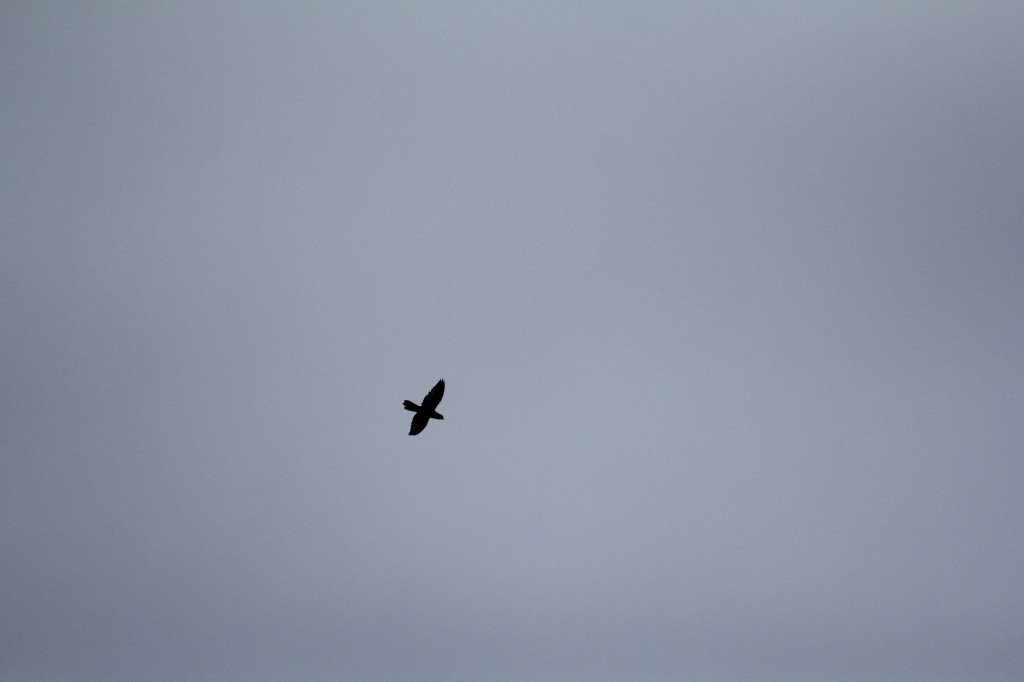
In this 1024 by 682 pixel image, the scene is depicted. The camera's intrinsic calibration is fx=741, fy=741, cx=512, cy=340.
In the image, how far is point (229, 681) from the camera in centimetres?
1302

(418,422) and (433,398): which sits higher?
(433,398)

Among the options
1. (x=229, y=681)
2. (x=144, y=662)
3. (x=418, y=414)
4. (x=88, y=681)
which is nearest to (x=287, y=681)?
(x=229, y=681)

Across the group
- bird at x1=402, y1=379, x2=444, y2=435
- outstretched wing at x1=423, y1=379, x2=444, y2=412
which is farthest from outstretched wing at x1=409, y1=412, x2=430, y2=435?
outstretched wing at x1=423, y1=379, x2=444, y2=412

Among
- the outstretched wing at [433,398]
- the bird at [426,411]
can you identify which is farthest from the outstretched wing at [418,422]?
the outstretched wing at [433,398]

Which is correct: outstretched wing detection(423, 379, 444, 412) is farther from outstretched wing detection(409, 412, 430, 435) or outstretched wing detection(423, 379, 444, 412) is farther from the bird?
outstretched wing detection(409, 412, 430, 435)

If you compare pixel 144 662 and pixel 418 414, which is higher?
pixel 418 414

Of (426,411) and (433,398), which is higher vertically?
(433,398)

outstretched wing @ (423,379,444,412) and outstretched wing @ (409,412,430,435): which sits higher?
outstretched wing @ (423,379,444,412)

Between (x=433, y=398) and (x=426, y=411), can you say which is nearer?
(x=426, y=411)

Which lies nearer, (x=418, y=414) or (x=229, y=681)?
(x=418, y=414)

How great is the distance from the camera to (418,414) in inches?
357

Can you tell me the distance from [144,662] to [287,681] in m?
2.49

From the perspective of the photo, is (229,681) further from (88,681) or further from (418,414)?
(418,414)

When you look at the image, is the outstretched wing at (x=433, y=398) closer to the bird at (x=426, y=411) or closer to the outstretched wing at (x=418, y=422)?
the bird at (x=426, y=411)
